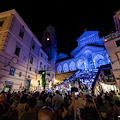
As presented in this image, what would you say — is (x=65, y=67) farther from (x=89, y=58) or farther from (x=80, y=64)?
(x=89, y=58)

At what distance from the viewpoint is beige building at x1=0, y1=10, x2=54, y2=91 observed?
458 inches

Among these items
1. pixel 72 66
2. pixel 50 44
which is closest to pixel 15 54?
pixel 72 66

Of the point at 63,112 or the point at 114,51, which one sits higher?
the point at 114,51

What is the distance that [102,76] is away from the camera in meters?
16.6

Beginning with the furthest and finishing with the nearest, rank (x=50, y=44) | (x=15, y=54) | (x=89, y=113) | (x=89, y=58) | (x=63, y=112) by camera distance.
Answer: (x=50, y=44) → (x=89, y=58) → (x=15, y=54) → (x=63, y=112) → (x=89, y=113)

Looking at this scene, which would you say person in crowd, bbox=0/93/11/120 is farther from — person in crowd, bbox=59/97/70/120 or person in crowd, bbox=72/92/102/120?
person in crowd, bbox=72/92/102/120

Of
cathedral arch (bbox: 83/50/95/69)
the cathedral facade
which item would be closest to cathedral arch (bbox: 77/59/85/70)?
the cathedral facade

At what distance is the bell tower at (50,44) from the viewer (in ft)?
111

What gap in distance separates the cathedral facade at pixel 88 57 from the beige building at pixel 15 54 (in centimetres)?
1579

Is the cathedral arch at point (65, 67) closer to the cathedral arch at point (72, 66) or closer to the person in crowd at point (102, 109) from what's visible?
the cathedral arch at point (72, 66)

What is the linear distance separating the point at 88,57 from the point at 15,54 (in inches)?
873

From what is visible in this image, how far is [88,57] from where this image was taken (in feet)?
89.7

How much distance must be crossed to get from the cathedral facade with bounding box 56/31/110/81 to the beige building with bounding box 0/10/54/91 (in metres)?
15.8

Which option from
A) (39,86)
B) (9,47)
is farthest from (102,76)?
(9,47)
